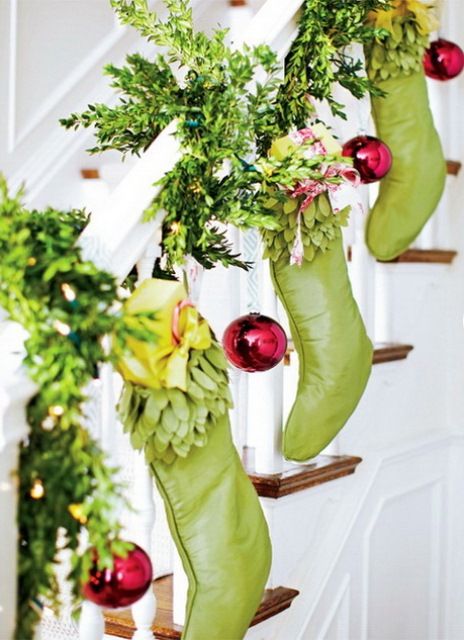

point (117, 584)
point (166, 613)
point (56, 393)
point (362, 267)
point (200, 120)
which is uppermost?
point (200, 120)

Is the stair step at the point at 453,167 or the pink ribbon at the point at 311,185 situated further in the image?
the stair step at the point at 453,167

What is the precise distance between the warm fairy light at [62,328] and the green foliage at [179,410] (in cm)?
22

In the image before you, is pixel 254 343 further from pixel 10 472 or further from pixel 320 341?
pixel 10 472

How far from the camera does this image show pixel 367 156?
6.06 feet

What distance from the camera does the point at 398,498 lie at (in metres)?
2.30

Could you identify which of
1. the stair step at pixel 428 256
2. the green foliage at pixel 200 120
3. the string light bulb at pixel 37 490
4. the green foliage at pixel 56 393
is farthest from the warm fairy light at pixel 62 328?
the stair step at pixel 428 256

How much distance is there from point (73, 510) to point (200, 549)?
34 centimetres

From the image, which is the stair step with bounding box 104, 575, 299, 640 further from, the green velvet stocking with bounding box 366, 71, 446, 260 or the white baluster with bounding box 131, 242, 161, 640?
the green velvet stocking with bounding box 366, 71, 446, 260

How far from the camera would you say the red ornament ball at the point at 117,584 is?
3.53ft

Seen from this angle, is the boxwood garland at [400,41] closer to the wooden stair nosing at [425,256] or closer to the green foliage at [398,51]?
the green foliage at [398,51]

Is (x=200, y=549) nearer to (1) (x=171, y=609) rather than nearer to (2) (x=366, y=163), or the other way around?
(1) (x=171, y=609)

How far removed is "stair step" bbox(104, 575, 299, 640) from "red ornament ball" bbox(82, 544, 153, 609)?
1.50ft

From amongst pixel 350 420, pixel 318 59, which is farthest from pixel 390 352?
pixel 318 59

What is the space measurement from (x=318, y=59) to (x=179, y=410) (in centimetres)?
65
